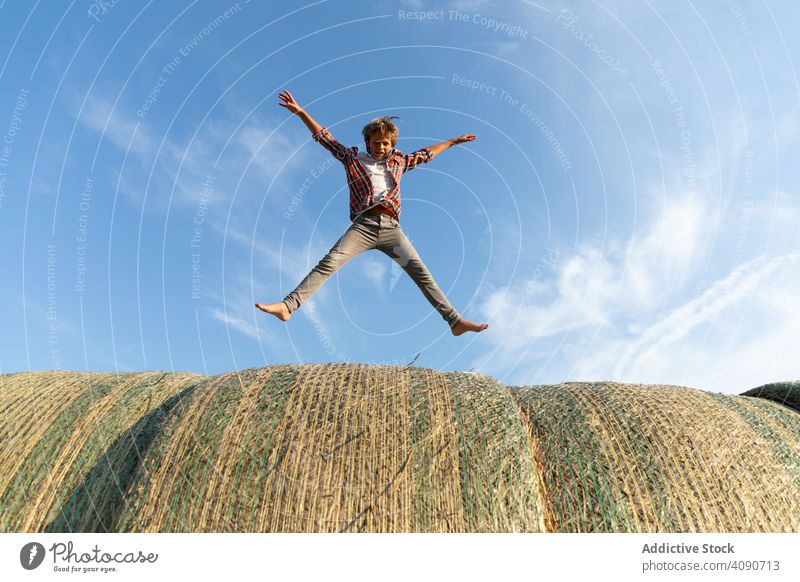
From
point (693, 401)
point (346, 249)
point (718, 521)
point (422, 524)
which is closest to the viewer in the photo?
point (422, 524)

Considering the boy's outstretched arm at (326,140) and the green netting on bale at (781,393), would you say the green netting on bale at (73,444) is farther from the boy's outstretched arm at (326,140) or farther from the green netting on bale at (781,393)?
the green netting on bale at (781,393)

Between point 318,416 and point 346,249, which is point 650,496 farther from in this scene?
point 346,249

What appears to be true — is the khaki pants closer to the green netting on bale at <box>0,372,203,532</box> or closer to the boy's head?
the boy's head

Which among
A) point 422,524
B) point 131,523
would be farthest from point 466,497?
point 131,523

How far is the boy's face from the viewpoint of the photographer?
4.99m

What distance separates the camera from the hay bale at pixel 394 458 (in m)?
3.34

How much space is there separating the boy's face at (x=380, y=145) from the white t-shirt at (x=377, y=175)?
5 cm

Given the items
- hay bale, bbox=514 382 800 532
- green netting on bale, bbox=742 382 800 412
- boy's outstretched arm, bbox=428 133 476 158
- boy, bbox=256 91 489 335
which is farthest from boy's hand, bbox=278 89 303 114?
green netting on bale, bbox=742 382 800 412

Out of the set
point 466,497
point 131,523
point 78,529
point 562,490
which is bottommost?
point 78,529

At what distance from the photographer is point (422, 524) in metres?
3.28

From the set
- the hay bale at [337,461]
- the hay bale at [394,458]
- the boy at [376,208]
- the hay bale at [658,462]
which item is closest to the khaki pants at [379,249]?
the boy at [376,208]

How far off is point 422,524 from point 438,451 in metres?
0.50

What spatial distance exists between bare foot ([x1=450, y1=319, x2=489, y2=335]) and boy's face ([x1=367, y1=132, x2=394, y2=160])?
5.64 feet

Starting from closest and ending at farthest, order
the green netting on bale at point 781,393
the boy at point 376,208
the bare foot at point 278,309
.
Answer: the bare foot at point 278,309 → the boy at point 376,208 → the green netting on bale at point 781,393
